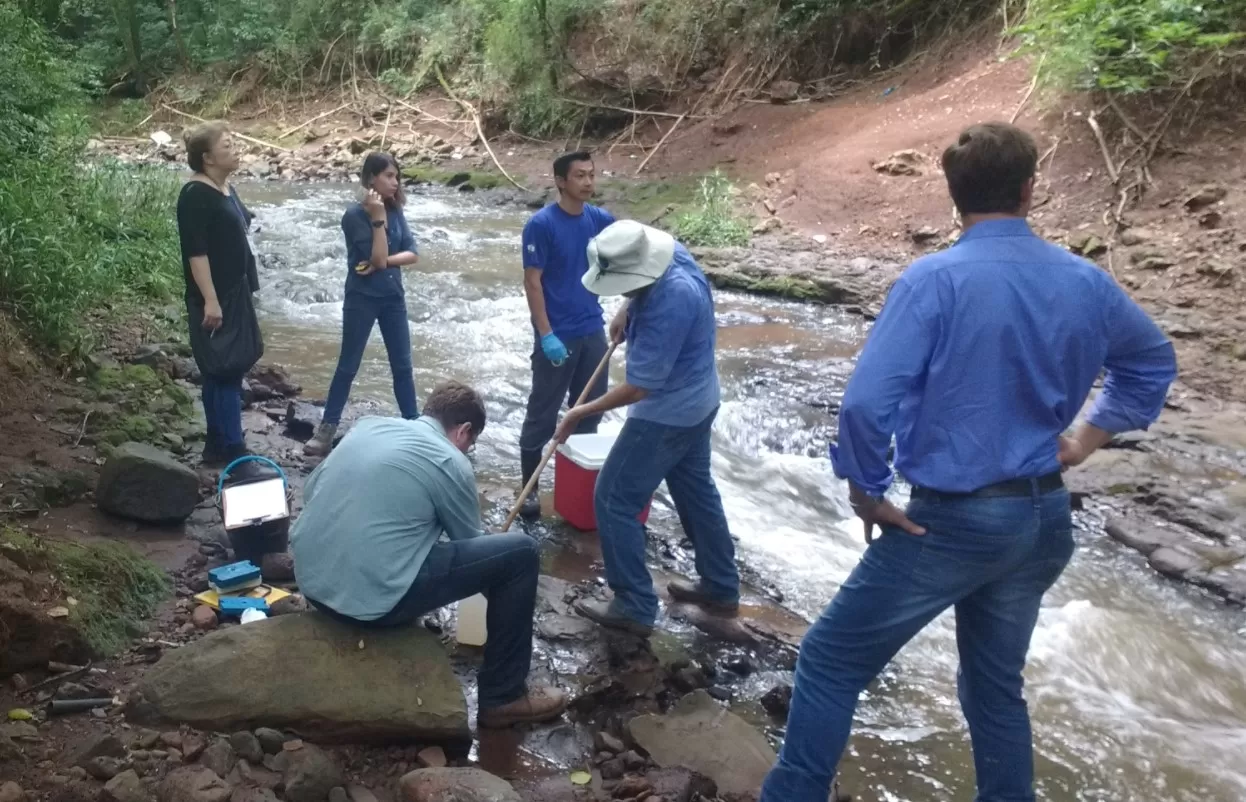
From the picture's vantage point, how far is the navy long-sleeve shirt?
2512mm

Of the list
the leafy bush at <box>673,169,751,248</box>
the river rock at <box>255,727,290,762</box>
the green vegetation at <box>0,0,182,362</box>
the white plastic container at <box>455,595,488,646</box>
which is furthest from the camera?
the leafy bush at <box>673,169,751,248</box>

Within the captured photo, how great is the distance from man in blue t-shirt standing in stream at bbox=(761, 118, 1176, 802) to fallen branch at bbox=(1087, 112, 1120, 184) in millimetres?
8522

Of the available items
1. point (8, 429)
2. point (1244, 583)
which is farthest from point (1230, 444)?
point (8, 429)

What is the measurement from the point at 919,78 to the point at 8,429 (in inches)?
542

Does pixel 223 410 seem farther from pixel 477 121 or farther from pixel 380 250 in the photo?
pixel 477 121

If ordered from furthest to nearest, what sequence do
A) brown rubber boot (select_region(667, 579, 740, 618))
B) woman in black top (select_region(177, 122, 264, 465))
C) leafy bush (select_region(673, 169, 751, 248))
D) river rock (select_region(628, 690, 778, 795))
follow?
leafy bush (select_region(673, 169, 751, 248)) < woman in black top (select_region(177, 122, 264, 465)) < brown rubber boot (select_region(667, 579, 740, 618)) < river rock (select_region(628, 690, 778, 795))

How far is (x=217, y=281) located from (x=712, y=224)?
839 centimetres

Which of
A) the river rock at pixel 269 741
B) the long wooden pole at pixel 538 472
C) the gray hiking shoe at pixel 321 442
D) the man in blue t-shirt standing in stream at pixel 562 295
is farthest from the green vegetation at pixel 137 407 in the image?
the river rock at pixel 269 741

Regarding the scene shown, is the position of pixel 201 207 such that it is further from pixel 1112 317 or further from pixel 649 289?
pixel 1112 317

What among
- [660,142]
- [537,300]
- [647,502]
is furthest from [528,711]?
[660,142]

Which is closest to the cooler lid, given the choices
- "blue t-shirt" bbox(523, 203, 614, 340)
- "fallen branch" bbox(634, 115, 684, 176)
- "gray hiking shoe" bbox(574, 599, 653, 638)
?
"blue t-shirt" bbox(523, 203, 614, 340)

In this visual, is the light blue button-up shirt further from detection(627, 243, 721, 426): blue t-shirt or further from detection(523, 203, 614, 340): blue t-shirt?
detection(523, 203, 614, 340): blue t-shirt

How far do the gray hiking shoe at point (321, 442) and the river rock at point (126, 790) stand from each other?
3.34 m

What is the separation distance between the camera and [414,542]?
11.1 ft
